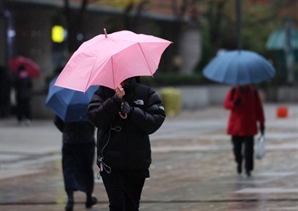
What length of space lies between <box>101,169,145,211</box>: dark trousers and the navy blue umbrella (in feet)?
8.79

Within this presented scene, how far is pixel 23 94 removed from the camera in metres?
21.6

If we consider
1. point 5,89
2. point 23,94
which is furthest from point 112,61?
point 5,89

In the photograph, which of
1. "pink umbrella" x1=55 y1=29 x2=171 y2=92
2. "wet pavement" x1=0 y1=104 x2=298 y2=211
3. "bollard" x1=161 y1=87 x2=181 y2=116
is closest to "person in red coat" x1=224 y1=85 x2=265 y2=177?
"wet pavement" x1=0 y1=104 x2=298 y2=211

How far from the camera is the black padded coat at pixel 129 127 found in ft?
18.8

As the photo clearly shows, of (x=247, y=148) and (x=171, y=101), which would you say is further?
(x=171, y=101)

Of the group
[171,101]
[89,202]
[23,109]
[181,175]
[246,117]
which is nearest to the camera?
[89,202]

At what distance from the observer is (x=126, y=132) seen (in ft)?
19.1

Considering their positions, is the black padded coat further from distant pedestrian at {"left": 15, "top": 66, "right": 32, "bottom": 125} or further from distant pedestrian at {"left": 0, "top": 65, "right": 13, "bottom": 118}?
distant pedestrian at {"left": 0, "top": 65, "right": 13, "bottom": 118}

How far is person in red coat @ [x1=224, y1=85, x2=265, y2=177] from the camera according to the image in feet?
36.4

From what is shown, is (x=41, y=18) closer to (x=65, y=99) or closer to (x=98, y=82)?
(x=65, y=99)

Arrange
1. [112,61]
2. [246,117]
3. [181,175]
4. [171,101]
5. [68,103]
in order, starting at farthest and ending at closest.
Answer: [171,101], [181,175], [246,117], [68,103], [112,61]

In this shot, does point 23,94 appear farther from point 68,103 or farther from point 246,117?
point 68,103

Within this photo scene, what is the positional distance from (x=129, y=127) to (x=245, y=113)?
561 centimetres

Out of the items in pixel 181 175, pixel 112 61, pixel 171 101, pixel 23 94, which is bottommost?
pixel 171 101
